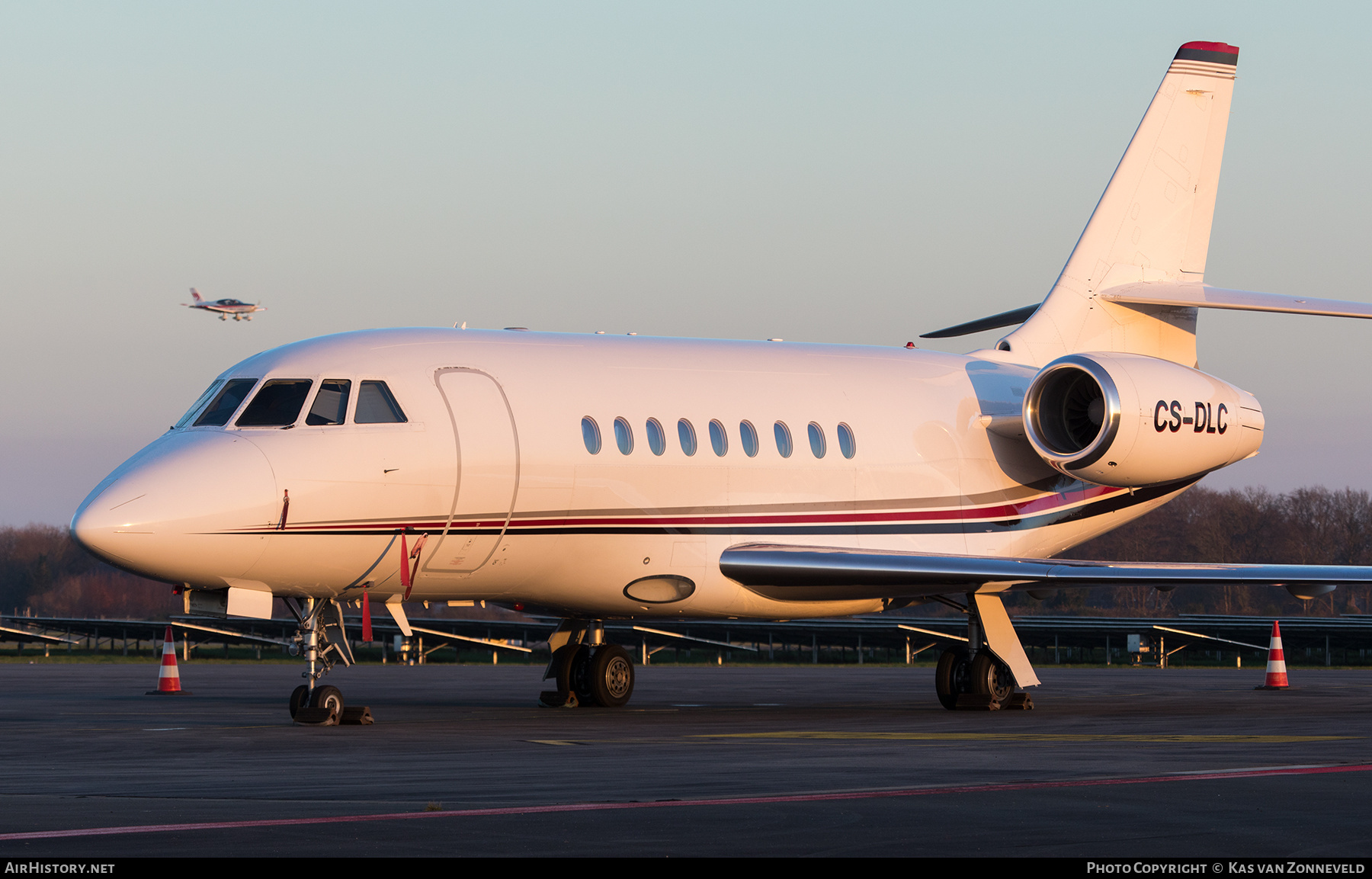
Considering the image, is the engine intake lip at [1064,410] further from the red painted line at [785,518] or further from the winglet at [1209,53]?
the winglet at [1209,53]

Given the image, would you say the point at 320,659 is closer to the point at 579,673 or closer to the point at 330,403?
the point at 330,403

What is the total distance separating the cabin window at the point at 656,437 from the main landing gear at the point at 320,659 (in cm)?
380

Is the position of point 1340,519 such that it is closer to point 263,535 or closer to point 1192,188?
point 1192,188

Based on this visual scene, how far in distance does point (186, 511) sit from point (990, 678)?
9.65 metres

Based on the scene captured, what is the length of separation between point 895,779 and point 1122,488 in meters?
12.8

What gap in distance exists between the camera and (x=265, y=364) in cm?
1683

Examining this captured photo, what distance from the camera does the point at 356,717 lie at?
16156mm

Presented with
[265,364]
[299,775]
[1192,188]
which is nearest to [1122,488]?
[1192,188]

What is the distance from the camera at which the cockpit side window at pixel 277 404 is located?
1623 cm

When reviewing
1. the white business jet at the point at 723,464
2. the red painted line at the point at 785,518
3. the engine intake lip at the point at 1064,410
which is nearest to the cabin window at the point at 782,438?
the white business jet at the point at 723,464

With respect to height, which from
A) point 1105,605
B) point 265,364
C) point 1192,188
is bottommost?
point 1105,605

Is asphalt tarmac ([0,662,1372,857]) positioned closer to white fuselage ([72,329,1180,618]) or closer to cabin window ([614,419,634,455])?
white fuselage ([72,329,1180,618])

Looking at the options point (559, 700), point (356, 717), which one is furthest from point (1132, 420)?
point (356, 717)
